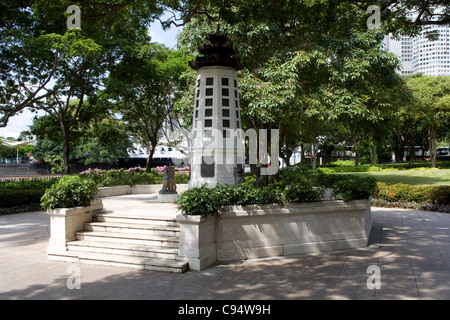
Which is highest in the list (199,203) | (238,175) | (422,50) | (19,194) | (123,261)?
(422,50)

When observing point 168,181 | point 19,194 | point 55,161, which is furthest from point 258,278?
point 55,161

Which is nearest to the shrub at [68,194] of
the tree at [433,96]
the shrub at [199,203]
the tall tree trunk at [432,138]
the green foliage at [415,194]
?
the shrub at [199,203]

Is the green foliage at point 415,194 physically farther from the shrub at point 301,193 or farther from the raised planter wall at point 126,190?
the raised planter wall at point 126,190

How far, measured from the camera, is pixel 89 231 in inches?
340

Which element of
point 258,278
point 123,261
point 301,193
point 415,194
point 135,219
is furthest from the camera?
point 415,194

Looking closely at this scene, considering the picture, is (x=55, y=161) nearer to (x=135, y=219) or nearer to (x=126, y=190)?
(x=126, y=190)

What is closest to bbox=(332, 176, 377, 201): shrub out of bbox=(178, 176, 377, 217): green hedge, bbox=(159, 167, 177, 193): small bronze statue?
bbox=(178, 176, 377, 217): green hedge

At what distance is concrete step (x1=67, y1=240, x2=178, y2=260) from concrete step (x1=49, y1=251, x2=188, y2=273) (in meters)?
0.09

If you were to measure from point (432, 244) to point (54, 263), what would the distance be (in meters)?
9.34

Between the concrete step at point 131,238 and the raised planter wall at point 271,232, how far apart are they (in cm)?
67

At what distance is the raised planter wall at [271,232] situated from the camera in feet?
23.5

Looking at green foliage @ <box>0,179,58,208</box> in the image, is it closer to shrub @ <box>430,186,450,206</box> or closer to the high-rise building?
shrub @ <box>430,186,450,206</box>

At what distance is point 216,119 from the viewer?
11.2 m

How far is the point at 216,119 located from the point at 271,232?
4.52 m
